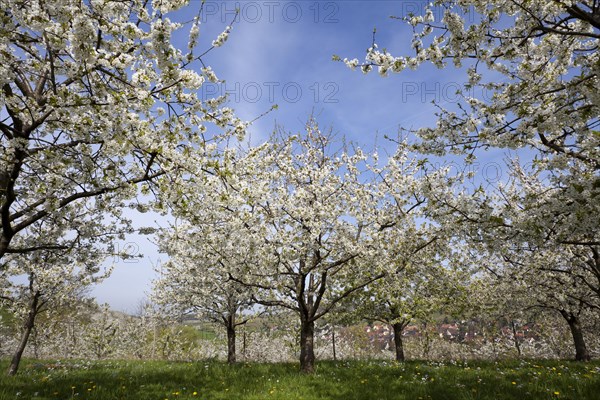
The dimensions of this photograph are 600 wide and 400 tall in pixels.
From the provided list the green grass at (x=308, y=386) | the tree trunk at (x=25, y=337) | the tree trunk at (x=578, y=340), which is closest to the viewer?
the green grass at (x=308, y=386)

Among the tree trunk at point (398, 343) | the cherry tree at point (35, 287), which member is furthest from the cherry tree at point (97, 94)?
the tree trunk at point (398, 343)

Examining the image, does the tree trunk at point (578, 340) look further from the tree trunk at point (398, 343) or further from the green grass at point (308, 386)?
the green grass at point (308, 386)

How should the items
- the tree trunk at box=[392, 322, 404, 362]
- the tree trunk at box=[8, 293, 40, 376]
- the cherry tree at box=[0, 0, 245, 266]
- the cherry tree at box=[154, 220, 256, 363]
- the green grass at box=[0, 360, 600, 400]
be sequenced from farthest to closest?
the tree trunk at box=[392, 322, 404, 362], the tree trunk at box=[8, 293, 40, 376], the cherry tree at box=[154, 220, 256, 363], the green grass at box=[0, 360, 600, 400], the cherry tree at box=[0, 0, 245, 266]

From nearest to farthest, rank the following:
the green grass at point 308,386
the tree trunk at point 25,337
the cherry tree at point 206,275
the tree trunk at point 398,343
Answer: the green grass at point 308,386
the cherry tree at point 206,275
the tree trunk at point 25,337
the tree trunk at point 398,343

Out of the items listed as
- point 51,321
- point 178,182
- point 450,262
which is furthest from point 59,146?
point 51,321

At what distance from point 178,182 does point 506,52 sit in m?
5.37

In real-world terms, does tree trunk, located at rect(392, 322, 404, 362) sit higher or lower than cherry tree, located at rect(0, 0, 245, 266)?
lower

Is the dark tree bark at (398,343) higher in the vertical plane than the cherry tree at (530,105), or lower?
lower

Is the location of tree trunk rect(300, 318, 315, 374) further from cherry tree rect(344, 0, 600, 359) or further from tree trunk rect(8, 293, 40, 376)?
tree trunk rect(8, 293, 40, 376)

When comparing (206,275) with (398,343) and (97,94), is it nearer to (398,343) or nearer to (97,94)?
(97,94)

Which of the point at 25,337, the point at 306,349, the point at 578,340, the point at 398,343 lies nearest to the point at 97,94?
the point at 306,349

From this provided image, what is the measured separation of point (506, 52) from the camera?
196 inches

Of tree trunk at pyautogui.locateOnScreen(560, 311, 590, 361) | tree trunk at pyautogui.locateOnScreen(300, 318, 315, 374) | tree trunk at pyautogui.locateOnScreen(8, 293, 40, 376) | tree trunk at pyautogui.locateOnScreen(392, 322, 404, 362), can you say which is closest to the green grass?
tree trunk at pyautogui.locateOnScreen(300, 318, 315, 374)

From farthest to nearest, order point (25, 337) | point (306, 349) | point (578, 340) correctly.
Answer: point (578, 340) < point (25, 337) < point (306, 349)
